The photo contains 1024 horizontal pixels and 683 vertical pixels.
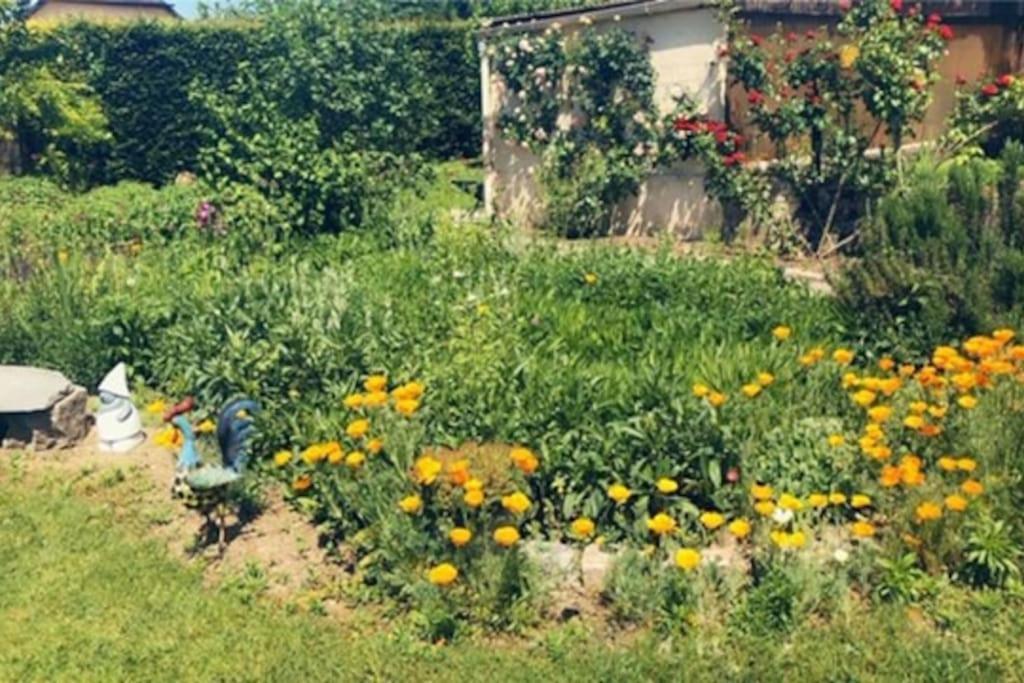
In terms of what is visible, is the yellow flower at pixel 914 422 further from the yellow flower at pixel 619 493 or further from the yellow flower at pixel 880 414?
the yellow flower at pixel 619 493

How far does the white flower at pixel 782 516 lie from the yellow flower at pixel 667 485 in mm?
408

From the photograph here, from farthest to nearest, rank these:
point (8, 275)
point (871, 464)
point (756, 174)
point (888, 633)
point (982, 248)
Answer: point (756, 174), point (8, 275), point (982, 248), point (871, 464), point (888, 633)

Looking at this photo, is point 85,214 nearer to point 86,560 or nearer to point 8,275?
point 8,275

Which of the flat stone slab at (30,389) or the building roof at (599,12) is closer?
the flat stone slab at (30,389)

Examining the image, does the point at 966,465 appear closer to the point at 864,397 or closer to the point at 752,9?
the point at 864,397

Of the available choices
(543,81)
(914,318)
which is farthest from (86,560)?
(543,81)

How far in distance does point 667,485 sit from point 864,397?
1121 mm

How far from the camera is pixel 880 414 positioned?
4.45 meters

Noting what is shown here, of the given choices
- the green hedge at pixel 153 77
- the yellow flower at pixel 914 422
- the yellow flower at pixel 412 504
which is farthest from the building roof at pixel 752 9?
the yellow flower at pixel 412 504

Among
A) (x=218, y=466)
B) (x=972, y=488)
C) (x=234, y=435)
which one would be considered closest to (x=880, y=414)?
(x=972, y=488)

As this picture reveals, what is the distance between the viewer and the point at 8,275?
7543mm

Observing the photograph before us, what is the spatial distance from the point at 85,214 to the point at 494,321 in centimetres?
686

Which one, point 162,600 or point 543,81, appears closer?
point 162,600

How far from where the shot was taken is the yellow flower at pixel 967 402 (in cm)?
434
